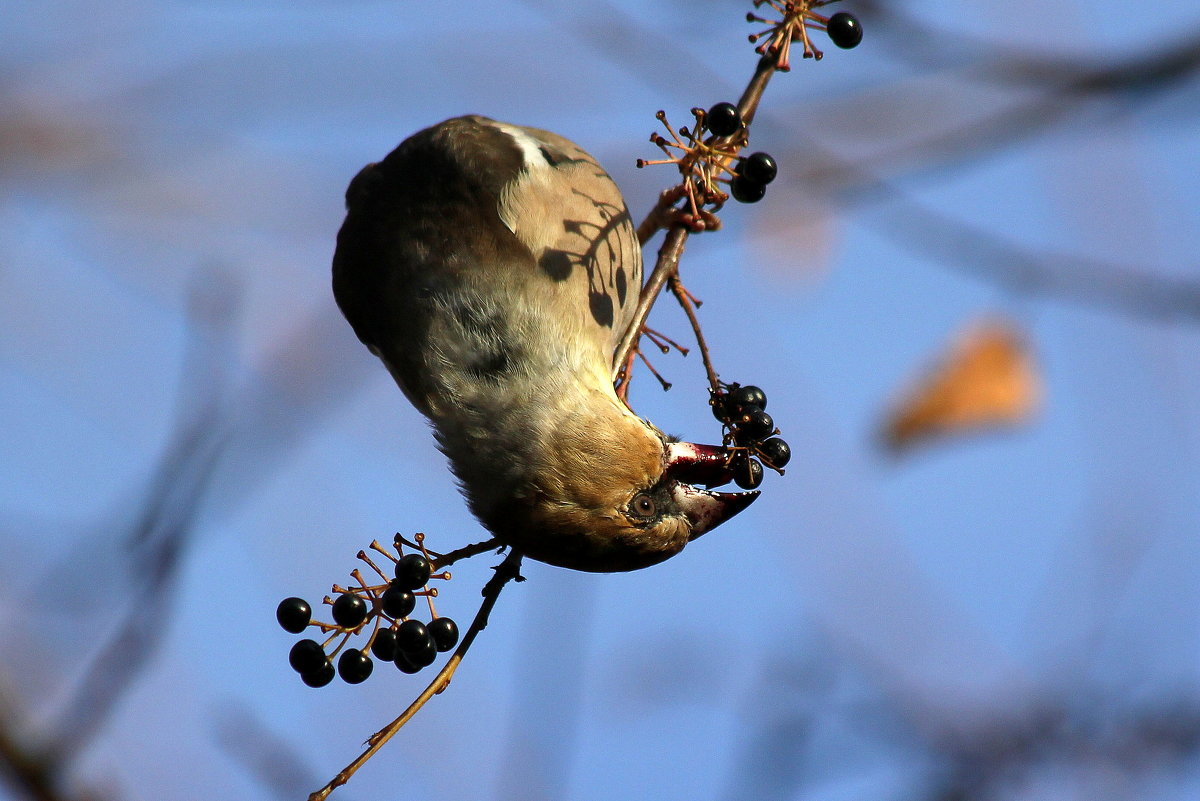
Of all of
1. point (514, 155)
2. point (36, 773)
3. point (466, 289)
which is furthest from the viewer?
point (514, 155)

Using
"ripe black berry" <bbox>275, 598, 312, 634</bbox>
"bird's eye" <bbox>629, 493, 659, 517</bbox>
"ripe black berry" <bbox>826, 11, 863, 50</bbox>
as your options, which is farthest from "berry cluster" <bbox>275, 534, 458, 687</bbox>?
"ripe black berry" <bbox>826, 11, 863, 50</bbox>

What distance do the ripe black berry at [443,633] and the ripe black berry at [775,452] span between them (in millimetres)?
1115

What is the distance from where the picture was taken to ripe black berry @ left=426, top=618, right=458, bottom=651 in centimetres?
338

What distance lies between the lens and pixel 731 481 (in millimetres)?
4129

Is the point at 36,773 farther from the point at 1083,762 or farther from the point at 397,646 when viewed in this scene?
the point at 1083,762

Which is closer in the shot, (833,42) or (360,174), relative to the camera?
(833,42)

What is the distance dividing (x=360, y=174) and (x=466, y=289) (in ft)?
3.90

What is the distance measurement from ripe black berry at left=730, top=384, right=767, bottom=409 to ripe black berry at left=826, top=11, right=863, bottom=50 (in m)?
1.12

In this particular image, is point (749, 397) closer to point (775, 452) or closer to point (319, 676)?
point (775, 452)

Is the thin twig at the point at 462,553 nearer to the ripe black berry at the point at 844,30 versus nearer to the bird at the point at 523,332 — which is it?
the bird at the point at 523,332

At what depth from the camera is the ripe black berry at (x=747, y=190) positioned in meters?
3.94

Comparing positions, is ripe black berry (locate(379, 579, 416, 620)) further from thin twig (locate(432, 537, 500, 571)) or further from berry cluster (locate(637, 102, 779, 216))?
berry cluster (locate(637, 102, 779, 216))

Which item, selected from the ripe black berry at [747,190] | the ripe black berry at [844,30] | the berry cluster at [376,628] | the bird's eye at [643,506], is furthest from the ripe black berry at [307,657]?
the ripe black berry at [844,30]

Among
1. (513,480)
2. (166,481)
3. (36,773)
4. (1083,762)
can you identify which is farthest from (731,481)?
(1083,762)
